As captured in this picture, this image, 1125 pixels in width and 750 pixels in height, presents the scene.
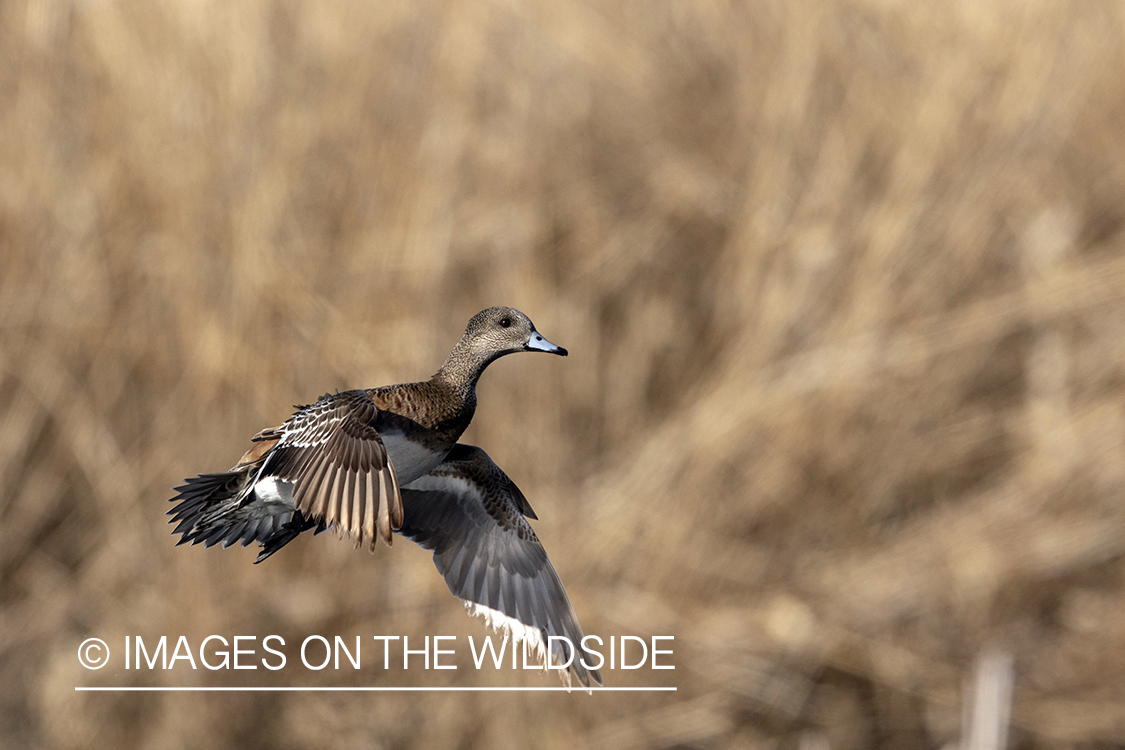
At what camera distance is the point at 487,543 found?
1524 millimetres

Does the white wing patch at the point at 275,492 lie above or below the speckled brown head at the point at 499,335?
below

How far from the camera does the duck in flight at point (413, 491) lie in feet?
3.19

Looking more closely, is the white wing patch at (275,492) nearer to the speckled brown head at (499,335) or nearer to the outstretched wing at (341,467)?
the outstretched wing at (341,467)

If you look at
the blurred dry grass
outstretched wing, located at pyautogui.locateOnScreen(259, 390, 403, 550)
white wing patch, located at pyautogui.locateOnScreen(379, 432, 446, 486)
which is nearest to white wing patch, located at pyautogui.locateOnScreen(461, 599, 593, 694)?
white wing patch, located at pyautogui.locateOnScreen(379, 432, 446, 486)

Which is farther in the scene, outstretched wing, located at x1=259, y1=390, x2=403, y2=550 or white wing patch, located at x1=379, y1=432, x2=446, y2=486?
white wing patch, located at x1=379, y1=432, x2=446, y2=486

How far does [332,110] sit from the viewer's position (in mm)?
3682

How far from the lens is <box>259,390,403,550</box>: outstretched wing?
927 millimetres

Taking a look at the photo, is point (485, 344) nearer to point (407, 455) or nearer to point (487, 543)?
point (407, 455)

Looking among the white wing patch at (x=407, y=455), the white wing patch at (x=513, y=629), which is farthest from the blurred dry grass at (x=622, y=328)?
the white wing patch at (x=407, y=455)

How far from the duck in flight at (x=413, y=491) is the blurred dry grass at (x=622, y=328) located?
176 centimetres

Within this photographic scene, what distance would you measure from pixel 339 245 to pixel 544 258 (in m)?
0.65

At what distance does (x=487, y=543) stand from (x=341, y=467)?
58 centimetres

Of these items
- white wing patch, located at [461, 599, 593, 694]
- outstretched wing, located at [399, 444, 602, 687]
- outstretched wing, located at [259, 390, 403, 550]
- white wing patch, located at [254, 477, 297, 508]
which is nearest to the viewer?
outstretched wing, located at [259, 390, 403, 550]

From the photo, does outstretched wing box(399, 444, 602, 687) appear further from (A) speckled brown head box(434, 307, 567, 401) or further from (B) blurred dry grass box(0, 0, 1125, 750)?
(B) blurred dry grass box(0, 0, 1125, 750)
